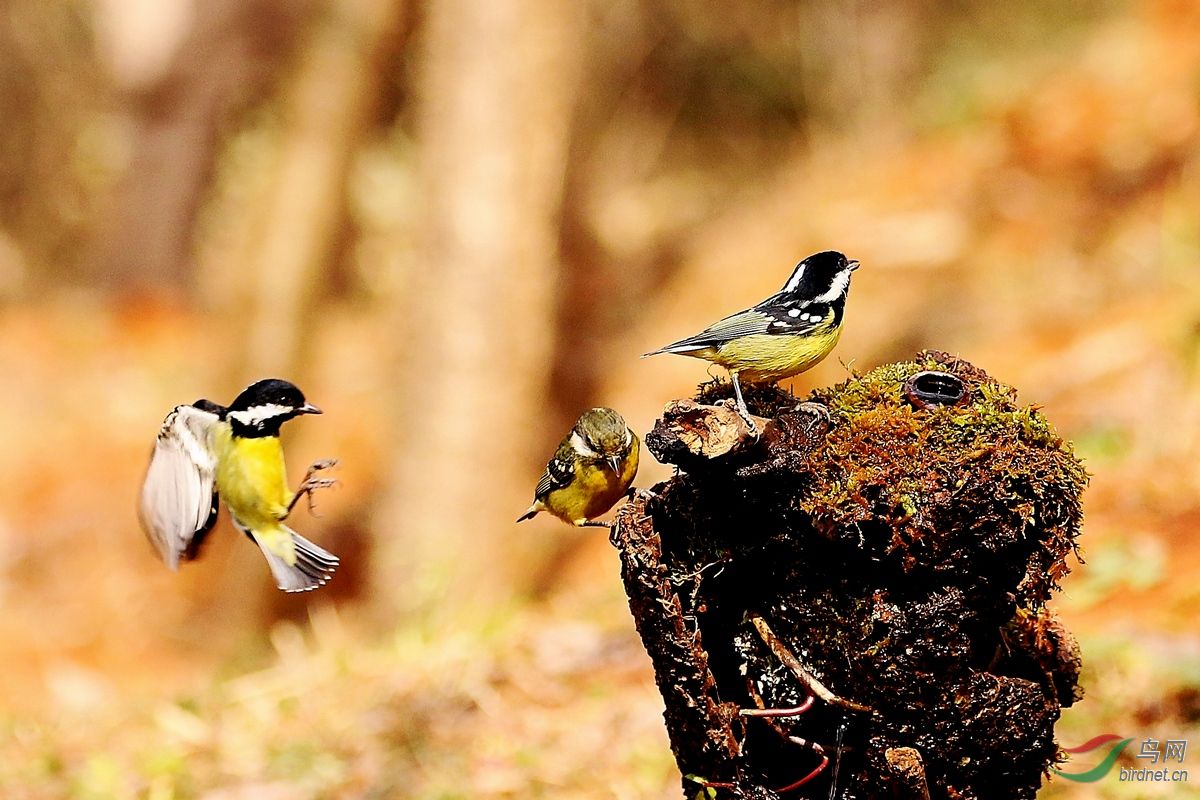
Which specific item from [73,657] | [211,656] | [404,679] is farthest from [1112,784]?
[73,657]

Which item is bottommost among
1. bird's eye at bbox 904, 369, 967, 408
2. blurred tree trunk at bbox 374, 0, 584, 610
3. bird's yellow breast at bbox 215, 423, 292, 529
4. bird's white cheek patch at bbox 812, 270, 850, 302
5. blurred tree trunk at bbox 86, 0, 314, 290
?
bird's eye at bbox 904, 369, 967, 408

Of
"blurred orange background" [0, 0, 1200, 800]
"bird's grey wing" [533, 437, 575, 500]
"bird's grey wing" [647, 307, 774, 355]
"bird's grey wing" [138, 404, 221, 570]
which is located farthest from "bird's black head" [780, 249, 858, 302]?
"blurred orange background" [0, 0, 1200, 800]

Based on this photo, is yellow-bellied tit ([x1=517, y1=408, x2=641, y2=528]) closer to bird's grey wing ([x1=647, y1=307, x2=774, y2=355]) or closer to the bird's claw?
bird's grey wing ([x1=647, y1=307, x2=774, y2=355])

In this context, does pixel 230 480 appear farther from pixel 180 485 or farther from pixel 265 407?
pixel 265 407

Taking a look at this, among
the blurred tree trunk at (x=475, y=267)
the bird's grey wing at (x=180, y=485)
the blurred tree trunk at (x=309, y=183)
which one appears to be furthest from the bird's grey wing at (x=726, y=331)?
the blurred tree trunk at (x=309, y=183)

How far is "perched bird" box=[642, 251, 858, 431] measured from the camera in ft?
9.85

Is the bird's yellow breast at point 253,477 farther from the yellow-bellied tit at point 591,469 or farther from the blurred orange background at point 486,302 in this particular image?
the blurred orange background at point 486,302

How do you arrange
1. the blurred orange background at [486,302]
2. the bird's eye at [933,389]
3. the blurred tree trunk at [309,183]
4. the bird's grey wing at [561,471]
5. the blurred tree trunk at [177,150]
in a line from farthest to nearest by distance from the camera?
the blurred tree trunk at [177,150] → the blurred tree trunk at [309,183] → the blurred orange background at [486,302] → the bird's grey wing at [561,471] → the bird's eye at [933,389]

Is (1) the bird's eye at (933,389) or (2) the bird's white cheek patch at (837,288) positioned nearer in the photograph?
(1) the bird's eye at (933,389)

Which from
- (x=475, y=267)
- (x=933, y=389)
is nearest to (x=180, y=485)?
(x=933, y=389)

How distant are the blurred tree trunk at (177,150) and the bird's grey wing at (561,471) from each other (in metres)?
15.4

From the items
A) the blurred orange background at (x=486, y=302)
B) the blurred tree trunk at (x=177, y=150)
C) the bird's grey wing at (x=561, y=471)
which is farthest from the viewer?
the blurred tree trunk at (x=177, y=150)

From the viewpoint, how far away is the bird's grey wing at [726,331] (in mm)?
2994

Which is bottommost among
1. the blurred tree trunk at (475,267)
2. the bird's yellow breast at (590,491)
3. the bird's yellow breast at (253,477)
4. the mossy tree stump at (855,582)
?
the mossy tree stump at (855,582)
